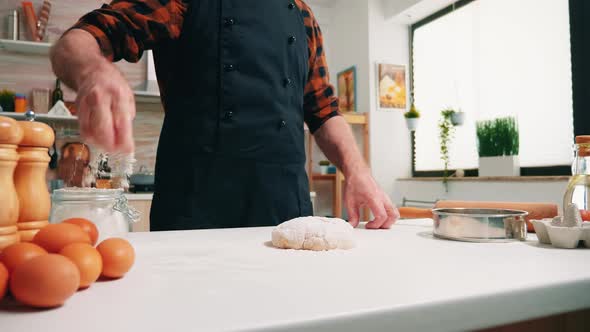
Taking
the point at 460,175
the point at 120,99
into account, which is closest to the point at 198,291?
the point at 120,99

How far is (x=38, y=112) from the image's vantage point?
9.73 ft

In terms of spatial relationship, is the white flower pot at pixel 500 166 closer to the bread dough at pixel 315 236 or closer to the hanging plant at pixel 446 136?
the hanging plant at pixel 446 136

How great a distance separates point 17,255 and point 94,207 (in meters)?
0.28

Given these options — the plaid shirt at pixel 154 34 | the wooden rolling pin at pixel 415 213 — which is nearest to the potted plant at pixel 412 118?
the wooden rolling pin at pixel 415 213

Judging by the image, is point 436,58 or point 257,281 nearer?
point 257,281

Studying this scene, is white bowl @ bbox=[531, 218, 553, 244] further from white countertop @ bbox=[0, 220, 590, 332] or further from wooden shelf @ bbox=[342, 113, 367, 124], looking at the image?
wooden shelf @ bbox=[342, 113, 367, 124]

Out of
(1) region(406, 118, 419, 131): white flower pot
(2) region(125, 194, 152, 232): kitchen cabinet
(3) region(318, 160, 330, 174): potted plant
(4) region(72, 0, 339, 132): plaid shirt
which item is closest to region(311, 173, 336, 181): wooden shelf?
(3) region(318, 160, 330, 174): potted plant

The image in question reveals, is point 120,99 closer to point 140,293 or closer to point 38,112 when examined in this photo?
point 140,293

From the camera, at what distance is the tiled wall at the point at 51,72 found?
3045 mm

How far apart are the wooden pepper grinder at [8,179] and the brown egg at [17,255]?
93 mm

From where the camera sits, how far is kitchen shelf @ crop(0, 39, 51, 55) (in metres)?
2.82

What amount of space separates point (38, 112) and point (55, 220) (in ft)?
9.08

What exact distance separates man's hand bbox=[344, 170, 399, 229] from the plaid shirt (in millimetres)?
320

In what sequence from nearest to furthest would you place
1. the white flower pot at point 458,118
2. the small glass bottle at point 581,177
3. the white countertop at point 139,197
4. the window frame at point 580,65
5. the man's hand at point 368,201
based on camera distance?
the small glass bottle at point 581,177, the man's hand at point 368,201, the window frame at point 580,65, the white countertop at point 139,197, the white flower pot at point 458,118
